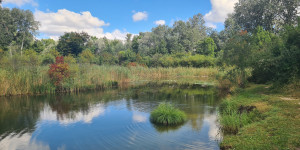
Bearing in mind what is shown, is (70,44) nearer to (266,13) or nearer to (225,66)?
(225,66)

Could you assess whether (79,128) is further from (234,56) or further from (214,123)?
(234,56)

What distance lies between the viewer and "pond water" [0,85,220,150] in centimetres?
753

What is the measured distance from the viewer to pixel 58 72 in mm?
18531

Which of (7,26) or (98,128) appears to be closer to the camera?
(98,128)

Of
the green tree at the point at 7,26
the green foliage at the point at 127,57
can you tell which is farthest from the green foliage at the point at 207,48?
the green tree at the point at 7,26

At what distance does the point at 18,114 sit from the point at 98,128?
5631 millimetres

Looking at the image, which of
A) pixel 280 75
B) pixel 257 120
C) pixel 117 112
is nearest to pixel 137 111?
pixel 117 112

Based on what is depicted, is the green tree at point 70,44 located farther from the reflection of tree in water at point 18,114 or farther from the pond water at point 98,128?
the pond water at point 98,128

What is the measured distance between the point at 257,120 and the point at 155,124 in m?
4.01

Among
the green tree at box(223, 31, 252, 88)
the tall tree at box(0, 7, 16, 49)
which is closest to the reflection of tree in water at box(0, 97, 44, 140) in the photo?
the green tree at box(223, 31, 252, 88)

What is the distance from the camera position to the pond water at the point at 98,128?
7527 mm

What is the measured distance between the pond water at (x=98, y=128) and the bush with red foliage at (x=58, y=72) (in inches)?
171

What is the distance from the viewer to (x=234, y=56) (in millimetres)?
16469

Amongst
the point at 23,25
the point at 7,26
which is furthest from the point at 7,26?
the point at 23,25
